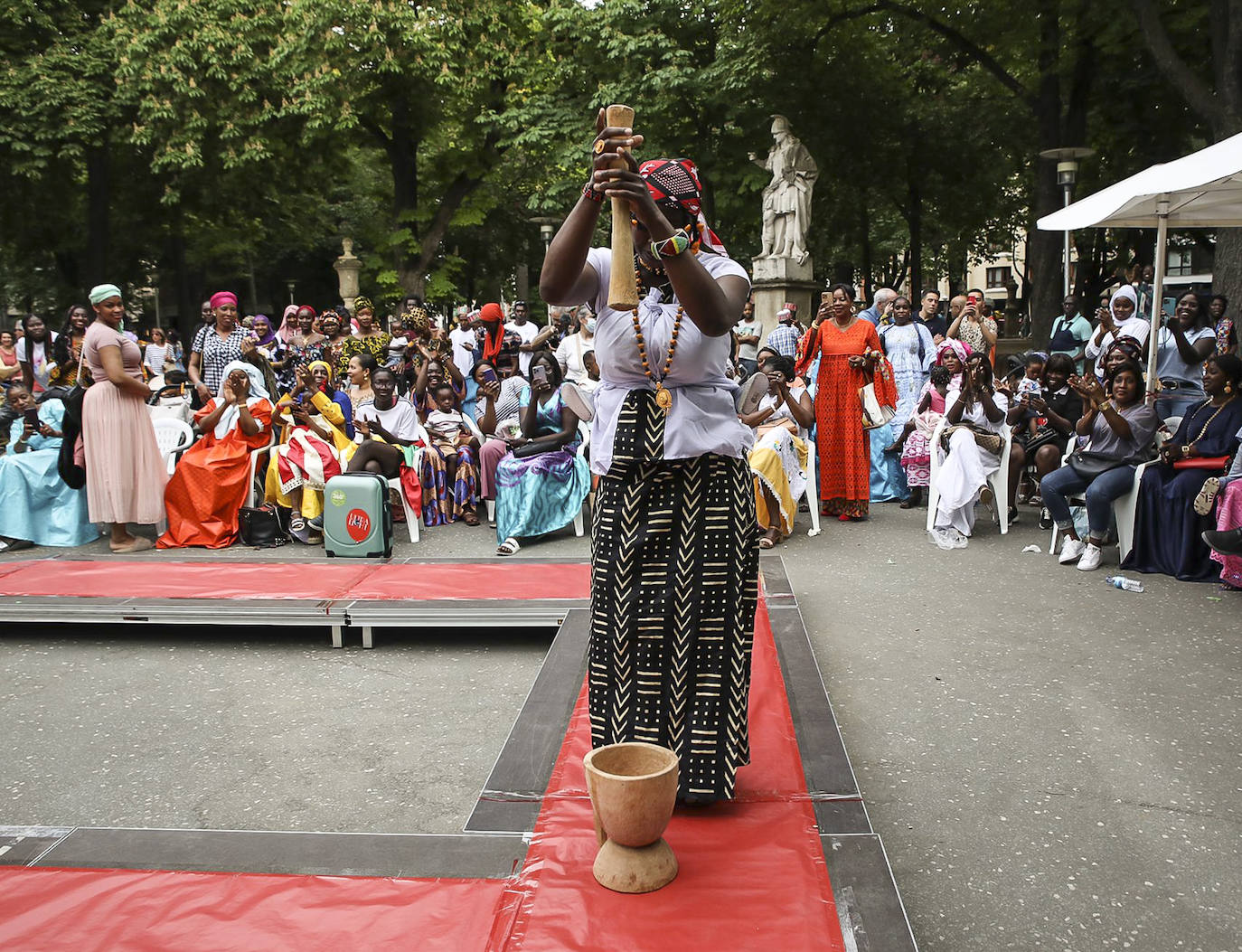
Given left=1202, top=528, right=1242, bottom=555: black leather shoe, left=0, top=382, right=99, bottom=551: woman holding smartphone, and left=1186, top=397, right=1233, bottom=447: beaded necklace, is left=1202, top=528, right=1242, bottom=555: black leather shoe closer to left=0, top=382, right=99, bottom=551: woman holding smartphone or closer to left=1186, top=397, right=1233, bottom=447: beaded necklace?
left=1186, top=397, right=1233, bottom=447: beaded necklace

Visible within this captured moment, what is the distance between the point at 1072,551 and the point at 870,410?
221 centimetres

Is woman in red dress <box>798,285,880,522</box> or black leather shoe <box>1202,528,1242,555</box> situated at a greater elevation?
woman in red dress <box>798,285,880,522</box>

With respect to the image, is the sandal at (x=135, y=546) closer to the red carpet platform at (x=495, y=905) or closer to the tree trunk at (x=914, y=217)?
the red carpet platform at (x=495, y=905)

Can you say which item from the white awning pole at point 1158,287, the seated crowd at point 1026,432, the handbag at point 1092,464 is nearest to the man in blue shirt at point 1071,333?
the seated crowd at point 1026,432

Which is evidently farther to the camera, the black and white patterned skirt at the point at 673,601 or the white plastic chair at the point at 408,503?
the white plastic chair at the point at 408,503

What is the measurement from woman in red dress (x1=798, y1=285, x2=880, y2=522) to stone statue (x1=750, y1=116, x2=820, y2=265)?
5976 mm

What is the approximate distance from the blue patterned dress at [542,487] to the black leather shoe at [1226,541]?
429 centimetres

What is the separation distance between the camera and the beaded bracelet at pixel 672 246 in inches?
96.6

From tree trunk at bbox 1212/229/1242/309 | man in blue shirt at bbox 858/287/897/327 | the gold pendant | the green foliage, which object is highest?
the green foliage

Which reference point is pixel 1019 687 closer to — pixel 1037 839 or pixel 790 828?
pixel 1037 839

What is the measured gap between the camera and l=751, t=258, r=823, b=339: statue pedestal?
14367mm

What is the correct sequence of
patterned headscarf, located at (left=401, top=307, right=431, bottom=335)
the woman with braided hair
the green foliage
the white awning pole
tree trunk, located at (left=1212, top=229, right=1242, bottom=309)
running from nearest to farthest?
the white awning pole, the woman with braided hair, patterned headscarf, located at (left=401, top=307, right=431, bottom=335), tree trunk, located at (left=1212, top=229, right=1242, bottom=309), the green foliage

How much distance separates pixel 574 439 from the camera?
26.8ft

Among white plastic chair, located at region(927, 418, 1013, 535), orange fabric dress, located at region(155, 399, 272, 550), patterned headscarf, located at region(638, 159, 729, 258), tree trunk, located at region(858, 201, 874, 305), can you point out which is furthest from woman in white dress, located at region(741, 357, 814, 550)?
tree trunk, located at region(858, 201, 874, 305)
